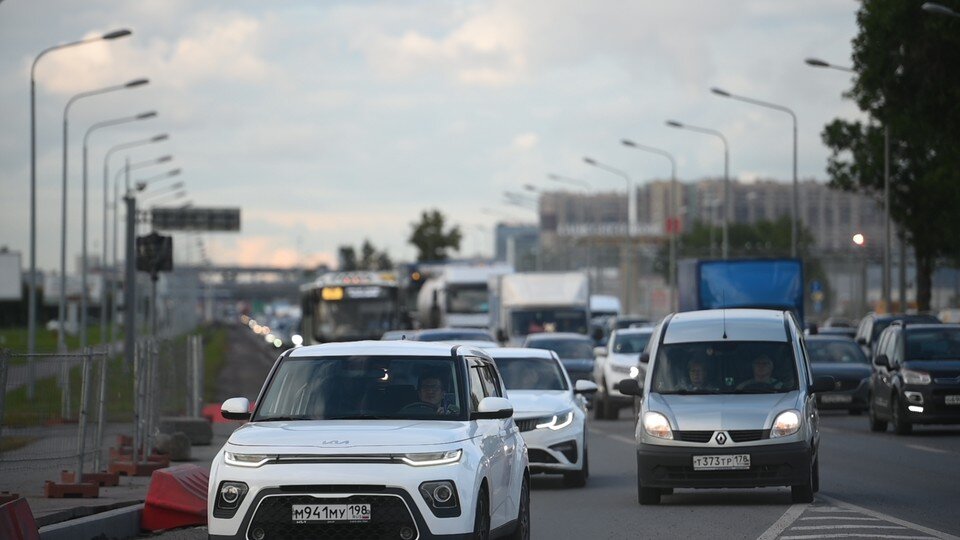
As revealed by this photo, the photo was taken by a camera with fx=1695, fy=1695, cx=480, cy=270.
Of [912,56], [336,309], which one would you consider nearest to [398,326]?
[336,309]

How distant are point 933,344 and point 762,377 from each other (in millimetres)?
12300

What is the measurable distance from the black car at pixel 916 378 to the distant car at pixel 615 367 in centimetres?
622

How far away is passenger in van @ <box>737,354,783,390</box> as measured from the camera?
1648 centimetres

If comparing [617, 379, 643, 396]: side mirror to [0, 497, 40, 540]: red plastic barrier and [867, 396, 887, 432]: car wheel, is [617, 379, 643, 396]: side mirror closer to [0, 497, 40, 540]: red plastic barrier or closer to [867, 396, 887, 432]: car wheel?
[0, 497, 40, 540]: red plastic barrier

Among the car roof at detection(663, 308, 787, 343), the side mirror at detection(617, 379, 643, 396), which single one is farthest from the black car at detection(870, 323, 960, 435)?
the side mirror at detection(617, 379, 643, 396)

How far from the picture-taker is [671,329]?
56.8ft

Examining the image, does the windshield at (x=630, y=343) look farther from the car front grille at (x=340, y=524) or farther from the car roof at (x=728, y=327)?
the car front grille at (x=340, y=524)

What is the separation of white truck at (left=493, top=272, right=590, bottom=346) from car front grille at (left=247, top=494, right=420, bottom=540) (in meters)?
37.5

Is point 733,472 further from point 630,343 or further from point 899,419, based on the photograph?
point 630,343

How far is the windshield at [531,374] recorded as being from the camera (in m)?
20.4

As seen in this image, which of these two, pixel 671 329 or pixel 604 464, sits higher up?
pixel 671 329

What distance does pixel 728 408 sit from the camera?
1592 cm

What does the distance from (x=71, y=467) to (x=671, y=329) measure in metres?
6.23

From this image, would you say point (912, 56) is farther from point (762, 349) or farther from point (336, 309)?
point (762, 349)
